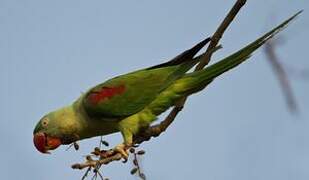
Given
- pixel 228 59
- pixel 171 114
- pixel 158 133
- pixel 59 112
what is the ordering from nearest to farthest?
pixel 171 114 < pixel 158 133 < pixel 228 59 < pixel 59 112

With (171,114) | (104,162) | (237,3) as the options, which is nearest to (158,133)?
(171,114)

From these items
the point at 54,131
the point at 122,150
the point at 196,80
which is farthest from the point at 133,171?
the point at 54,131

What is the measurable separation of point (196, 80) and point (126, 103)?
2.36 feet

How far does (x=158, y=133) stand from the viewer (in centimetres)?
387

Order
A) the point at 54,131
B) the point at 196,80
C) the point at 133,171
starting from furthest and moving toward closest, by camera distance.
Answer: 1. the point at 54,131
2. the point at 196,80
3. the point at 133,171

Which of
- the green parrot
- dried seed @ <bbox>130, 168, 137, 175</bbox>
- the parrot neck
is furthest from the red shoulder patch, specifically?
dried seed @ <bbox>130, 168, 137, 175</bbox>

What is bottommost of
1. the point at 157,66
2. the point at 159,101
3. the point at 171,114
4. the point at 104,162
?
the point at 104,162

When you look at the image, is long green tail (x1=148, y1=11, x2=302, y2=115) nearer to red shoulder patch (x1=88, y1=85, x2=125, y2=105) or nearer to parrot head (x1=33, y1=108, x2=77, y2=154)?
red shoulder patch (x1=88, y1=85, x2=125, y2=105)

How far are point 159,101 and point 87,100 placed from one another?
0.68m

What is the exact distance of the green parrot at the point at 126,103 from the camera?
4.53 metres

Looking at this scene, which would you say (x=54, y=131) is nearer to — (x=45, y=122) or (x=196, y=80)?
(x=45, y=122)

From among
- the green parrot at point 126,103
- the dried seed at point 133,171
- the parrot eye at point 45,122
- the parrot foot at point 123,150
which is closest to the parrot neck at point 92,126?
the green parrot at point 126,103

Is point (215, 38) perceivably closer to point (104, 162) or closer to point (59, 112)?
point (104, 162)

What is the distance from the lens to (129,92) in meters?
4.75
